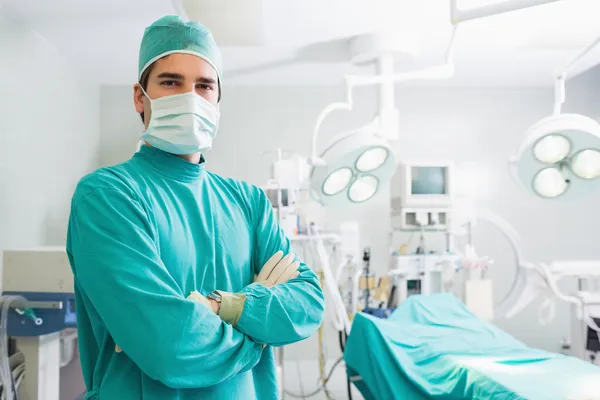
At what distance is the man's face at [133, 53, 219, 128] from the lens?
1.22 m

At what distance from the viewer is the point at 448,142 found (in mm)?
4785

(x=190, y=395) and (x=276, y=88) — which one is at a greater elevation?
(x=276, y=88)

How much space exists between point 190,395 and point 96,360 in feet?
0.77

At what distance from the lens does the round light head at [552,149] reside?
236 cm

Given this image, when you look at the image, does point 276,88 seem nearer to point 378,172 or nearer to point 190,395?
point 378,172

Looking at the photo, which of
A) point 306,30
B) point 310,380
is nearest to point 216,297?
point 306,30

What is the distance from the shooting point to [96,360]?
115cm

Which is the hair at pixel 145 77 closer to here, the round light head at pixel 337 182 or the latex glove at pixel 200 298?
the latex glove at pixel 200 298

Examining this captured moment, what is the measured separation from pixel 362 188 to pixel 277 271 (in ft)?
4.99

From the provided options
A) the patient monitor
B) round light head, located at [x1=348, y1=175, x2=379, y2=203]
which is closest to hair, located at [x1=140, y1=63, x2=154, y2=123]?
round light head, located at [x1=348, y1=175, x2=379, y2=203]

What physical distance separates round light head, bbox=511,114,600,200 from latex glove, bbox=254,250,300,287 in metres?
1.54

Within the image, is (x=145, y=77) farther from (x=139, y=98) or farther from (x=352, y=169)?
(x=352, y=169)

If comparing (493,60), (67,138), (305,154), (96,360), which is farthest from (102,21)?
(493,60)

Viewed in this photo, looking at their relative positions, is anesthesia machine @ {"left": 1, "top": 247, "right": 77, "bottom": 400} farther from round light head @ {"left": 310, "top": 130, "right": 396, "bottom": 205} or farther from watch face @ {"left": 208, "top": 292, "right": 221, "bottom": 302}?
watch face @ {"left": 208, "top": 292, "right": 221, "bottom": 302}
